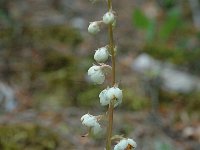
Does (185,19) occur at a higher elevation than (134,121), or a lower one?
higher

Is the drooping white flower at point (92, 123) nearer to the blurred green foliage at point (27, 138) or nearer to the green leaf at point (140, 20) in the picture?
the blurred green foliage at point (27, 138)

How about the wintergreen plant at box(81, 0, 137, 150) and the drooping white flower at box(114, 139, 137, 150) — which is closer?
the wintergreen plant at box(81, 0, 137, 150)

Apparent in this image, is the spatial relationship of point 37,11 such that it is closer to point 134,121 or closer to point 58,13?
point 58,13

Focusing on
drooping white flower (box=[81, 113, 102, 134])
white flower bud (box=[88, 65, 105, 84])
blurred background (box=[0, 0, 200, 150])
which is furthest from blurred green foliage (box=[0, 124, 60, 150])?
white flower bud (box=[88, 65, 105, 84])

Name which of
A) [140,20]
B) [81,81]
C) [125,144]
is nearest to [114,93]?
[125,144]

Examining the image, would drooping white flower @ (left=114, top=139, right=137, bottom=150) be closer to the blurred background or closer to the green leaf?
the blurred background

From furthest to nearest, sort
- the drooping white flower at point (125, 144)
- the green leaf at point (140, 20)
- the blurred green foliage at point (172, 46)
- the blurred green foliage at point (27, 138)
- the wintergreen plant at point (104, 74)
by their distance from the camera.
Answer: the green leaf at point (140, 20), the blurred green foliage at point (172, 46), the blurred green foliage at point (27, 138), the drooping white flower at point (125, 144), the wintergreen plant at point (104, 74)

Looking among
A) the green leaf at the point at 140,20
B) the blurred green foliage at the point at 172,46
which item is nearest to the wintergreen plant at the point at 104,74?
the blurred green foliage at the point at 172,46

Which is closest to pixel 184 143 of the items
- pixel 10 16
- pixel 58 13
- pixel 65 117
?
pixel 65 117
